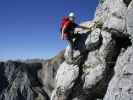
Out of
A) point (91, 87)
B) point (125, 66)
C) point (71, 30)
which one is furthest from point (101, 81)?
point (71, 30)

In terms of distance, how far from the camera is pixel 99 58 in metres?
31.6

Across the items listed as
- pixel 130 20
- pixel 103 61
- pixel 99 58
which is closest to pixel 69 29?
pixel 99 58

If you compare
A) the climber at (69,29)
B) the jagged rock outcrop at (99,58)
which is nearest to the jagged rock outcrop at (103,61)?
the jagged rock outcrop at (99,58)

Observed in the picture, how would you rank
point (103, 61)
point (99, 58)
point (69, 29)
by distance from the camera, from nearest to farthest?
1. point (103, 61)
2. point (99, 58)
3. point (69, 29)

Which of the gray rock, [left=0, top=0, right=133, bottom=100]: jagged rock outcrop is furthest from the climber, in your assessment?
the gray rock

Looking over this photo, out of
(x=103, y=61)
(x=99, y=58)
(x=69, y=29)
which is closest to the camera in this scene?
(x=103, y=61)

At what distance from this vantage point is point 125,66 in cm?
2886

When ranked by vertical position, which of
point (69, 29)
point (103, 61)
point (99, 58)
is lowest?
point (103, 61)

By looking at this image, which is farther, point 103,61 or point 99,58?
point 99,58

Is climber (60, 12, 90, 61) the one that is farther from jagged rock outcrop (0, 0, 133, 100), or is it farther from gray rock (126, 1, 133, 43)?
gray rock (126, 1, 133, 43)

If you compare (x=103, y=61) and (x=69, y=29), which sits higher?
(x=69, y=29)

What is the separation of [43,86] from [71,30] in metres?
164

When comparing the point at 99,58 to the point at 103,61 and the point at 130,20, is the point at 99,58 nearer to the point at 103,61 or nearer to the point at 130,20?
the point at 103,61

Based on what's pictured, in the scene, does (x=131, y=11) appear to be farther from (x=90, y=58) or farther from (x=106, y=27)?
(x=90, y=58)
